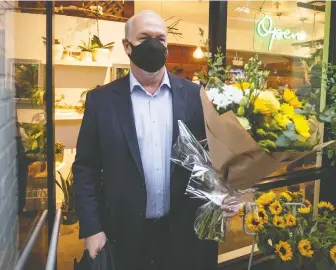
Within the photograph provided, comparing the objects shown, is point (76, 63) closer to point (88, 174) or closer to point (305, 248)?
point (88, 174)

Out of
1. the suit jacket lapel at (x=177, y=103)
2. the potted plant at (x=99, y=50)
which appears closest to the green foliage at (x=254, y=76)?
the suit jacket lapel at (x=177, y=103)

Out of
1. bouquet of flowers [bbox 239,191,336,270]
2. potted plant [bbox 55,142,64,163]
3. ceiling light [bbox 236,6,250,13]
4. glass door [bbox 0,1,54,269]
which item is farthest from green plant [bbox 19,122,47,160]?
potted plant [bbox 55,142,64,163]

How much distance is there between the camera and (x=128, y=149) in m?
1.56

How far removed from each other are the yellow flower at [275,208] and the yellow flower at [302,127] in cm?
A: 50

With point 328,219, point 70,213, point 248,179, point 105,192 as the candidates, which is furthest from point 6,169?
point 70,213

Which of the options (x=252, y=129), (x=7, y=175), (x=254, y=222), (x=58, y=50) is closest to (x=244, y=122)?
(x=252, y=129)

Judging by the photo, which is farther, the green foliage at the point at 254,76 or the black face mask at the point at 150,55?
the black face mask at the point at 150,55

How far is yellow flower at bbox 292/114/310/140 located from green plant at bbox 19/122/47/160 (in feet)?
4.21

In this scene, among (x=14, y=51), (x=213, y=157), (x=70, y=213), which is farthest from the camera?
(x=70, y=213)

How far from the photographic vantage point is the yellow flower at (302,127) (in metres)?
1.07

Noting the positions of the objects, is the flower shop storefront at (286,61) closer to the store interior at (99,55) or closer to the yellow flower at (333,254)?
the store interior at (99,55)

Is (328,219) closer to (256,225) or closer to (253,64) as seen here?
(256,225)

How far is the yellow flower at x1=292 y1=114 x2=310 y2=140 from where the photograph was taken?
1.07 m

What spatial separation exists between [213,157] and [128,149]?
0.45 metres
